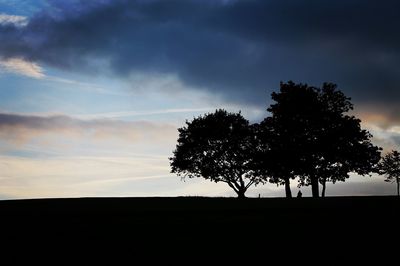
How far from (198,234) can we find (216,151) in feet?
187

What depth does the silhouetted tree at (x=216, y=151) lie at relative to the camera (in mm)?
80312

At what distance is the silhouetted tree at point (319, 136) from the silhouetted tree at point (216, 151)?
12061mm

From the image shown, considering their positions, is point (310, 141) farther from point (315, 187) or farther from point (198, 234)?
point (198, 234)

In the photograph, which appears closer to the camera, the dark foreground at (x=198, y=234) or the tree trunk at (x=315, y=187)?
the dark foreground at (x=198, y=234)

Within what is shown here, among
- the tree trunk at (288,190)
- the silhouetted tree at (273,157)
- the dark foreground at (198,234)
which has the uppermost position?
the silhouetted tree at (273,157)

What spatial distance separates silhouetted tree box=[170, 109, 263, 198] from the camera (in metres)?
80.3

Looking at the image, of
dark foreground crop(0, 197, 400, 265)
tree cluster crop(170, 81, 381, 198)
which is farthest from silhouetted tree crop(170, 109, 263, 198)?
dark foreground crop(0, 197, 400, 265)

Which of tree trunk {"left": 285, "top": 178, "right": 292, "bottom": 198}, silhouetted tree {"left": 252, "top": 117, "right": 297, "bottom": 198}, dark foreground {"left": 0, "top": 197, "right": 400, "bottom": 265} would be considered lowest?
dark foreground {"left": 0, "top": 197, "right": 400, "bottom": 265}

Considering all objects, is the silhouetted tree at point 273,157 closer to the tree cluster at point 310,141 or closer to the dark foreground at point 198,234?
the tree cluster at point 310,141

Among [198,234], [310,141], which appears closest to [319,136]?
[310,141]

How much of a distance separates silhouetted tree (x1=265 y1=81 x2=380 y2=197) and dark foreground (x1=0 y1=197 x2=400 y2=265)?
30659mm

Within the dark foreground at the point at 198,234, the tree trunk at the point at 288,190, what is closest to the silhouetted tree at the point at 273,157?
the tree trunk at the point at 288,190

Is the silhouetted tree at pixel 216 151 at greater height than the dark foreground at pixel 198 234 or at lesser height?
greater

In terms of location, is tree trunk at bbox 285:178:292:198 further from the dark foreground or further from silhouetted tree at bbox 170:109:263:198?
the dark foreground
